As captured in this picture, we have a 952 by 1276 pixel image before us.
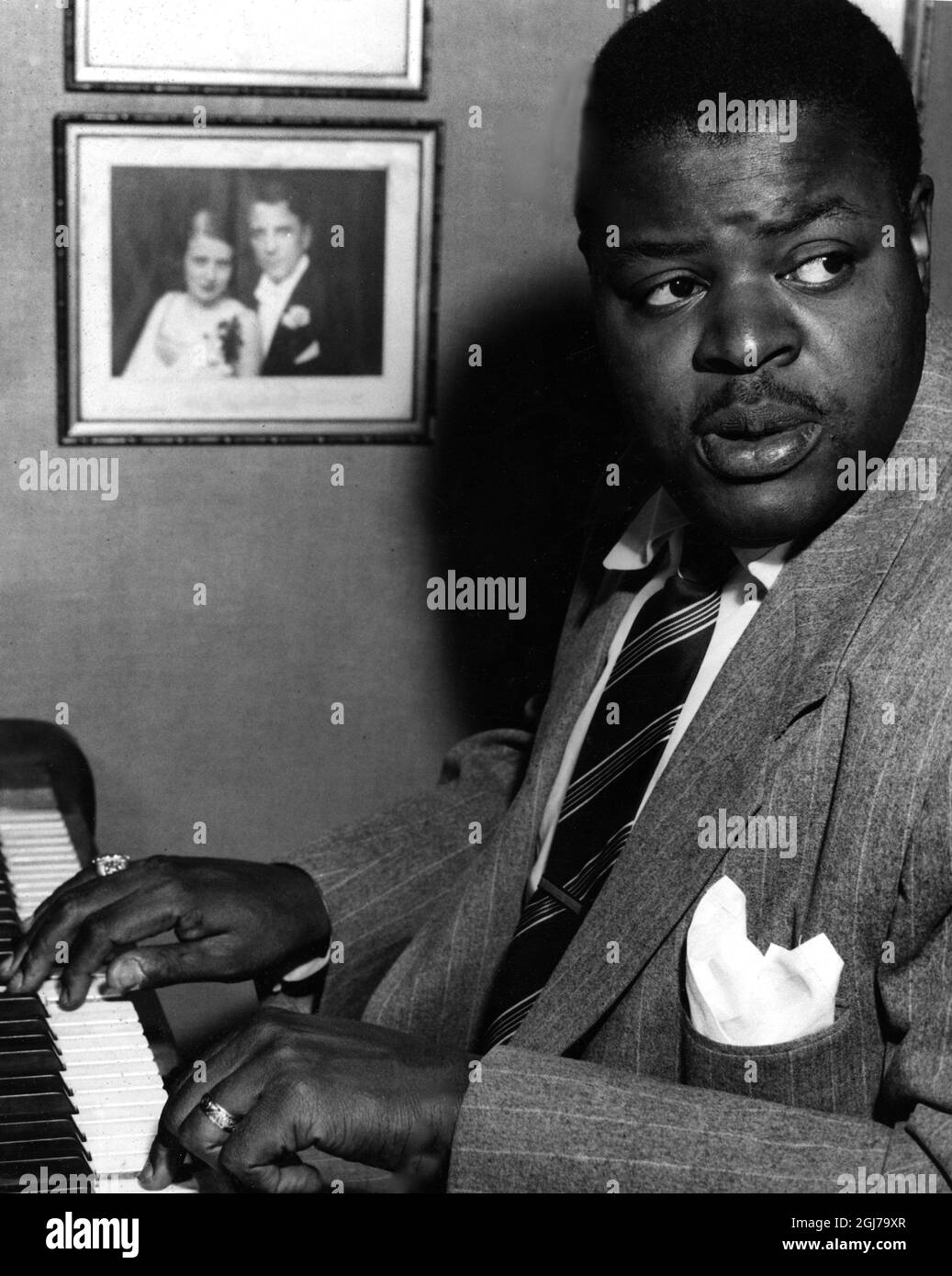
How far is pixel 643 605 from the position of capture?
1516 millimetres

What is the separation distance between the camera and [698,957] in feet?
3.78

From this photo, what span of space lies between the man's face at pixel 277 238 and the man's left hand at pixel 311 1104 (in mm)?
1357

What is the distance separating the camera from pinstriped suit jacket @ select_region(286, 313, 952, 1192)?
999mm

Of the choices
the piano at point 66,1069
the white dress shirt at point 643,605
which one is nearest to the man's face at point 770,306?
the white dress shirt at point 643,605

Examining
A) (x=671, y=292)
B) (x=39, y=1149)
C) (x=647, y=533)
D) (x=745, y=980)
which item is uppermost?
(x=671, y=292)

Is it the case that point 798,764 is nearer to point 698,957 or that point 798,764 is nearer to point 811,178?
point 698,957

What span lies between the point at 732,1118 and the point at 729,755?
29cm

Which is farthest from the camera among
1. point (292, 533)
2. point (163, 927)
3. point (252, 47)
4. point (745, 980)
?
point (292, 533)

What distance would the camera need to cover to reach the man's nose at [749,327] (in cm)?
112

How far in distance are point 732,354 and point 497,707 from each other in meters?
1.27

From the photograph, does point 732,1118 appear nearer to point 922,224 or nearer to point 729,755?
point 729,755

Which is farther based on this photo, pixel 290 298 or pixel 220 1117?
Answer: pixel 290 298

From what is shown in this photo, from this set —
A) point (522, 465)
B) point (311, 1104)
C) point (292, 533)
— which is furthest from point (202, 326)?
point (311, 1104)

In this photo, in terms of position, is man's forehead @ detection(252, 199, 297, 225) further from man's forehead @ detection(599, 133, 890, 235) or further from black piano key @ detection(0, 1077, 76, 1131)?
black piano key @ detection(0, 1077, 76, 1131)
